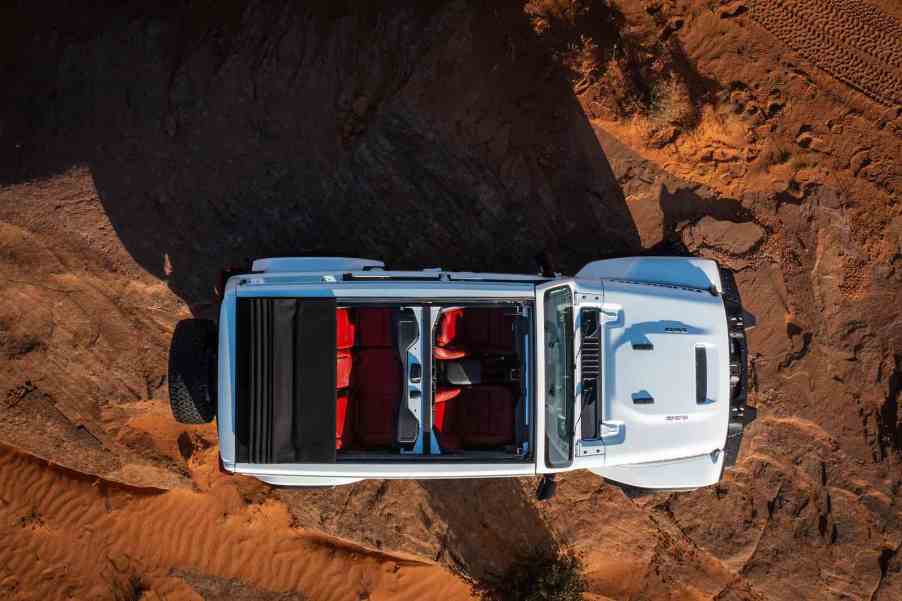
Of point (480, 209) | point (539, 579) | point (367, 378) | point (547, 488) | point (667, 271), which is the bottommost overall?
point (539, 579)

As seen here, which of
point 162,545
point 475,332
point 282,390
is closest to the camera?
point 282,390

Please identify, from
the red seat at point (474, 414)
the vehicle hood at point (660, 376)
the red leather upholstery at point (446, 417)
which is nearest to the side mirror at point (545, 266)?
the vehicle hood at point (660, 376)

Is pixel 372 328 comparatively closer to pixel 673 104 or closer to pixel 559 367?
pixel 559 367

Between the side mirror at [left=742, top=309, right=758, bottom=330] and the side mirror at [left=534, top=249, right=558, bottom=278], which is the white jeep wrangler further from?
the side mirror at [left=534, top=249, right=558, bottom=278]

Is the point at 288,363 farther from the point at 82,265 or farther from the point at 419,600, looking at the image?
the point at 419,600

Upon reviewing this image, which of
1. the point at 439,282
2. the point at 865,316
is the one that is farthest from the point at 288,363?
the point at 865,316

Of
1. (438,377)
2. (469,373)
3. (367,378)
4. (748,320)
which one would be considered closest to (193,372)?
(367,378)

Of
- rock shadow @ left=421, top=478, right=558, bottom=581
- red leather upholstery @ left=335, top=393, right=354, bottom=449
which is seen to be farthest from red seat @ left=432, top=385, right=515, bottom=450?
rock shadow @ left=421, top=478, right=558, bottom=581
